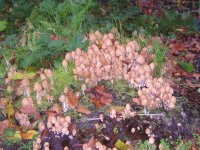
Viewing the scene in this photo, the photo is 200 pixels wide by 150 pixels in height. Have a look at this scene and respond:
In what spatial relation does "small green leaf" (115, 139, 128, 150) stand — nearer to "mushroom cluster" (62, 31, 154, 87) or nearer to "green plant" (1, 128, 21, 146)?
"mushroom cluster" (62, 31, 154, 87)

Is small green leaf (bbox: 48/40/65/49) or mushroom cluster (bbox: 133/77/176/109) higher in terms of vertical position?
small green leaf (bbox: 48/40/65/49)

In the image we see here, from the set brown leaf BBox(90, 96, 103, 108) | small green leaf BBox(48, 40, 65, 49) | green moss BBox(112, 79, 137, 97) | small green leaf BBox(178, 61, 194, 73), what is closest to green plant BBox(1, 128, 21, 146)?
brown leaf BBox(90, 96, 103, 108)

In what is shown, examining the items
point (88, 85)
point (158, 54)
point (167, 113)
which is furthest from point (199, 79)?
point (88, 85)

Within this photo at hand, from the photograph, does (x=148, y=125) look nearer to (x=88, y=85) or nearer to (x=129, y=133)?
(x=129, y=133)

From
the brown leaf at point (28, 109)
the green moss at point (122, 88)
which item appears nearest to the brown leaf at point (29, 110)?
the brown leaf at point (28, 109)

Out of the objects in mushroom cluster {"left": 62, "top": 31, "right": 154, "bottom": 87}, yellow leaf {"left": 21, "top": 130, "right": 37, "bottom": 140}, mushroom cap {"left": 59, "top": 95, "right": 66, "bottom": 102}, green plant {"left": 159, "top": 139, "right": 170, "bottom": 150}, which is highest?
mushroom cluster {"left": 62, "top": 31, "right": 154, "bottom": 87}

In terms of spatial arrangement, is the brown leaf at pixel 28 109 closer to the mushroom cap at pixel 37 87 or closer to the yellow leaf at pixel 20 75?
the mushroom cap at pixel 37 87

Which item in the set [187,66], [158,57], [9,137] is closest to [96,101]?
[9,137]
